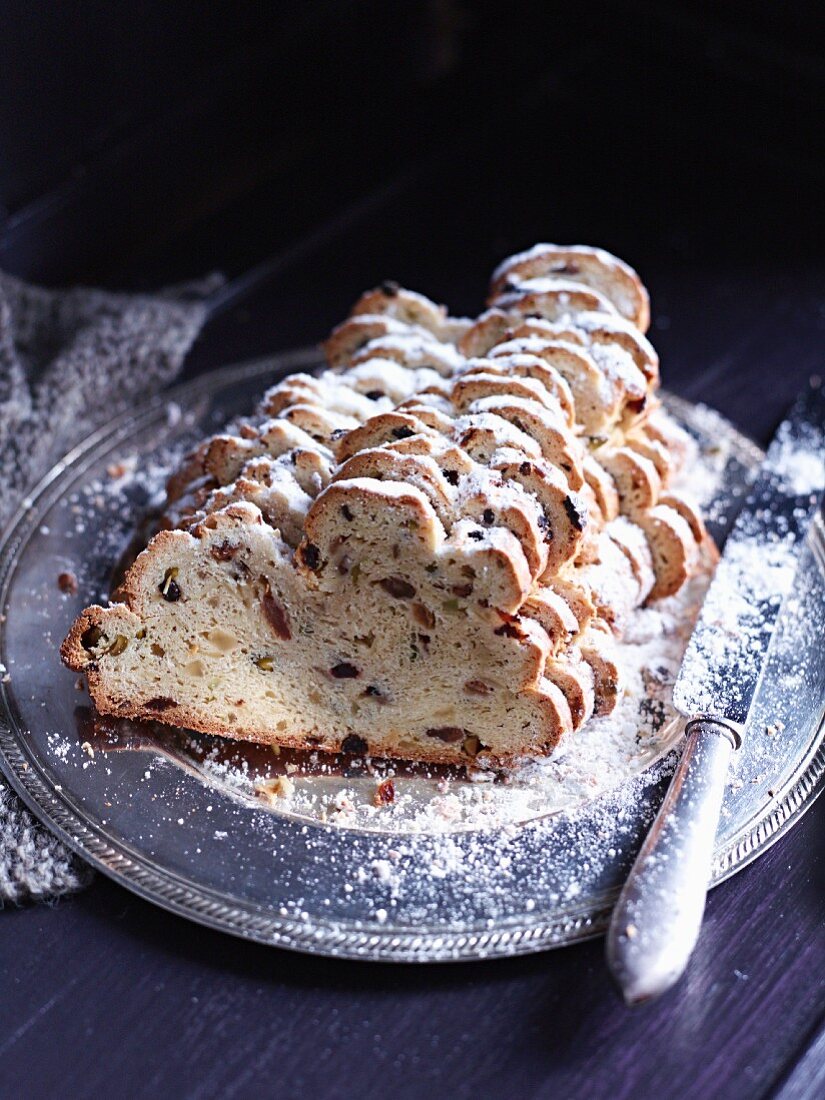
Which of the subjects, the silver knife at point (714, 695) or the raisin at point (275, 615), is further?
the raisin at point (275, 615)

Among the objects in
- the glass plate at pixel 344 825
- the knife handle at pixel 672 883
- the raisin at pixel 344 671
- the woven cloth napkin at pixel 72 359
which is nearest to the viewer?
the knife handle at pixel 672 883

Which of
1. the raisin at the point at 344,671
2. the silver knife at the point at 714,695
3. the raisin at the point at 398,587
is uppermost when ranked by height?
the raisin at the point at 398,587

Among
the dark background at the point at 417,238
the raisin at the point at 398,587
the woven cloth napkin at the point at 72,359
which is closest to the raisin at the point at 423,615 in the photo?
the raisin at the point at 398,587

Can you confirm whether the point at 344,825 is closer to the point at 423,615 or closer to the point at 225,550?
the point at 423,615

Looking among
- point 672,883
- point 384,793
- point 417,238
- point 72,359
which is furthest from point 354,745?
point 417,238

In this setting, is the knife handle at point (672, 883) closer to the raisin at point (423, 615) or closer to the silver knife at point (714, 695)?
the silver knife at point (714, 695)

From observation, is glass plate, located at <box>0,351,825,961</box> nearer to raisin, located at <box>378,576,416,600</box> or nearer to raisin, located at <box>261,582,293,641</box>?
raisin, located at <box>261,582,293,641</box>

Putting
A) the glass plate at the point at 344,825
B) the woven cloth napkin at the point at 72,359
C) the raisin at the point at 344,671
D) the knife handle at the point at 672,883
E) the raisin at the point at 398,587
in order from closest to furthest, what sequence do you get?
the knife handle at the point at 672,883 → the glass plate at the point at 344,825 → the raisin at the point at 398,587 → the raisin at the point at 344,671 → the woven cloth napkin at the point at 72,359

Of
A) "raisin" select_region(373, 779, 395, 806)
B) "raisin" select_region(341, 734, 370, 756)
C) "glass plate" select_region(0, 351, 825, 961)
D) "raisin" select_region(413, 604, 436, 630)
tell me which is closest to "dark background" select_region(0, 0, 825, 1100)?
"glass plate" select_region(0, 351, 825, 961)
